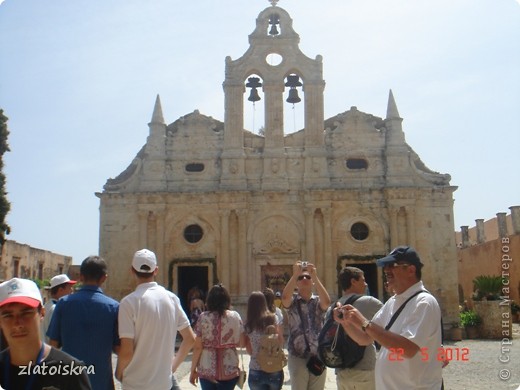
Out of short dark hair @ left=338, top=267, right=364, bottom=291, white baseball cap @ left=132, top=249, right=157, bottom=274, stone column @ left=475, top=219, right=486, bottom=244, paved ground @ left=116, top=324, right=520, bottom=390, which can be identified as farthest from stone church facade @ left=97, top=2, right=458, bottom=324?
white baseball cap @ left=132, top=249, right=157, bottom=274

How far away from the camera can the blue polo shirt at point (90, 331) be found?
206 inches

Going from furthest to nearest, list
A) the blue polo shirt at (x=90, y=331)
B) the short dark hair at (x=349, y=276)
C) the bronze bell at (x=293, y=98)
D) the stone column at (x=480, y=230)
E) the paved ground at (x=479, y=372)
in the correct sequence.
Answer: the stone column at (x=480, y=230)
the bronze bell at (x=293, y=98)
the paved ground at (x=479, y=372)
the short dark hair at (x=349, y=276)
the blue polo shirt at (x=90, y=331)

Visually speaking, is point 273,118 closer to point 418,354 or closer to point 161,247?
point 161,247

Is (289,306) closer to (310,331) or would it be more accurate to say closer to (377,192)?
(310,331)

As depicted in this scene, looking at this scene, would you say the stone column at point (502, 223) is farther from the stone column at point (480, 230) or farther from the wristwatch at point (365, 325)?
the wristwatch at point (365, 325)

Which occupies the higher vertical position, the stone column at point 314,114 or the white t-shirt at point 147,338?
the stone column at point 314,114

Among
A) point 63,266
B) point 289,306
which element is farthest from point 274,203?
point 63,266

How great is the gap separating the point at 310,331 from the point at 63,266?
43446 millimetres

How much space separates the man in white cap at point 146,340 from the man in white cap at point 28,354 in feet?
5.74

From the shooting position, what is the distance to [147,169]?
83.6 ft

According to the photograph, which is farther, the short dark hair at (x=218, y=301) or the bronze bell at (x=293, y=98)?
the bronze bell at (x=293, y=98)

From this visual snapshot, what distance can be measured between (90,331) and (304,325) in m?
2.93

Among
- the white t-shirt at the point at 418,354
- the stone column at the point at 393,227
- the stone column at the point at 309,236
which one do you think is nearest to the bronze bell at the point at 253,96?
the stone column at the point at 309,236

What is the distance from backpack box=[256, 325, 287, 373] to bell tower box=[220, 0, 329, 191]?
58.5 feet
